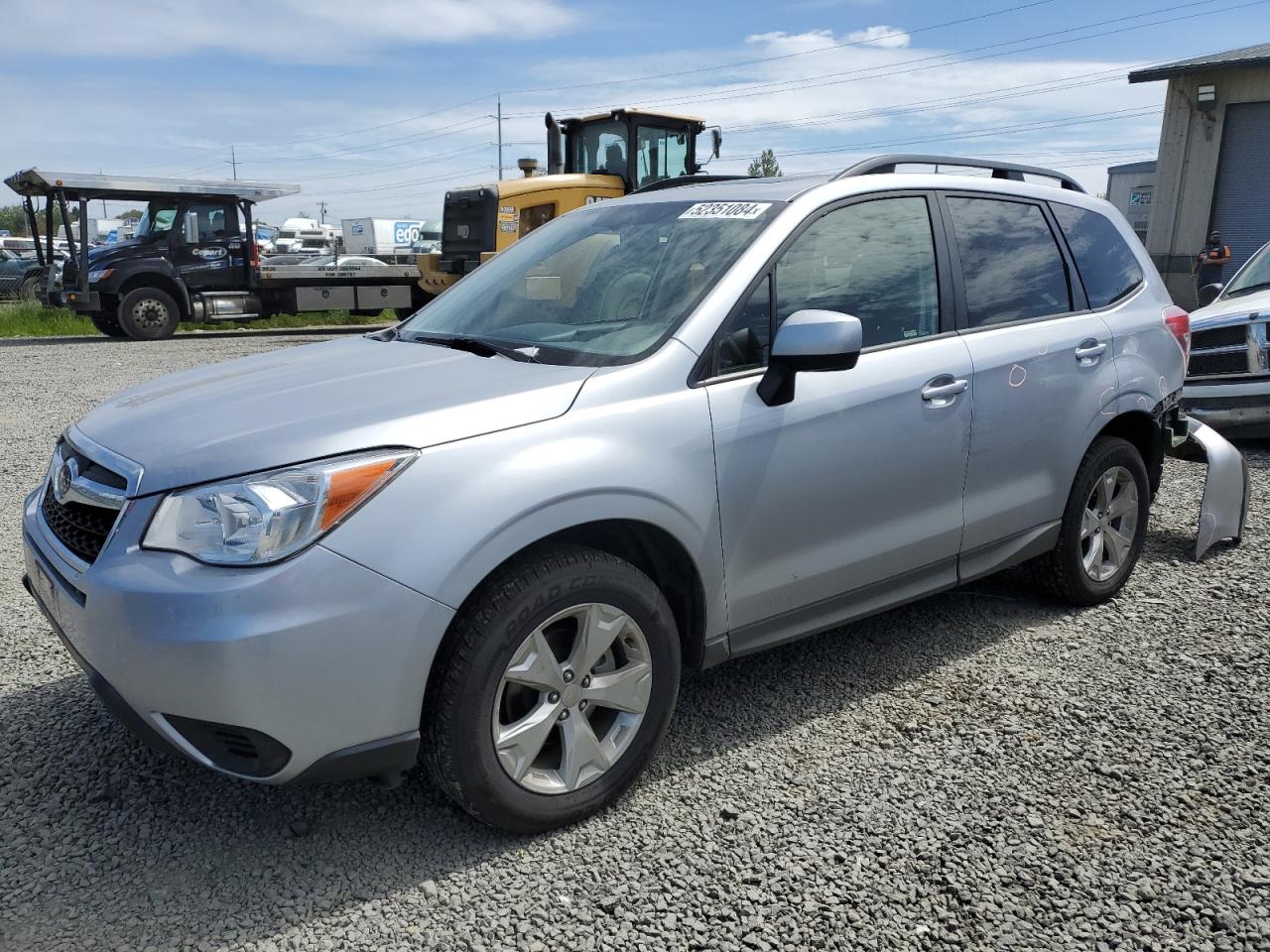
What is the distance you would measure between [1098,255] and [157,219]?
17330 mm

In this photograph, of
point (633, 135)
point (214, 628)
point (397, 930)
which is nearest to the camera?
point (214, 628)

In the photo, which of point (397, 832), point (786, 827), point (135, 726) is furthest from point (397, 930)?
point (786, 827)

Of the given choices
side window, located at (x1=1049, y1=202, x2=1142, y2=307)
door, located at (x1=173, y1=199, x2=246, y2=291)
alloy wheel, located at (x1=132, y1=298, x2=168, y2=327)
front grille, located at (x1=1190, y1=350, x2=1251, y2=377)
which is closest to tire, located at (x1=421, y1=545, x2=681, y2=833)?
side window, located at (x1=1049, y1=202, x2=1142, y2=307)

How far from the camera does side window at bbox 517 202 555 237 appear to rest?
14711 millimetres

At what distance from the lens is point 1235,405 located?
25.3 ft

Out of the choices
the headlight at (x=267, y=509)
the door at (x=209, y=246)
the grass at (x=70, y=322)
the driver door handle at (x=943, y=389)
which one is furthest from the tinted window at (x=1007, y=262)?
the grass at (x=70, y=322)

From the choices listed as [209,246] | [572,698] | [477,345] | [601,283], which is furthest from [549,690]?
[209,246]

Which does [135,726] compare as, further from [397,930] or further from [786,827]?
[786,827]

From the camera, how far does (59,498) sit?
295cm

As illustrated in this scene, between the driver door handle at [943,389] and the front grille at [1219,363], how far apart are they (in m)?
5.30

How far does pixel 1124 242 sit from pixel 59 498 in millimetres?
4289

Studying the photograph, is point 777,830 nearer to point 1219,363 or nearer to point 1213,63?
point 1219,363

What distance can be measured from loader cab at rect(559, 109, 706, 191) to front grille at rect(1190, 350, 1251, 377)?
7611 mm

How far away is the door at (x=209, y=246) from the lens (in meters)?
18.1
